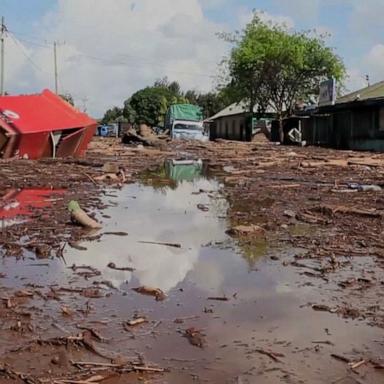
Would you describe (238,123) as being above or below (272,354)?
above

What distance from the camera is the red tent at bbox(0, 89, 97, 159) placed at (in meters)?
21.7

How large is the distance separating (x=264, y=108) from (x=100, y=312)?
55771 mm

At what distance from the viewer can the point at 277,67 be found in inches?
2173

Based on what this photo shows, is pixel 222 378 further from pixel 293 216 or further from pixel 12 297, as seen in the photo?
pixel 293 216

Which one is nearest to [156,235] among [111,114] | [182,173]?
[182,173]

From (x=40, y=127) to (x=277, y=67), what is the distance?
35.9m

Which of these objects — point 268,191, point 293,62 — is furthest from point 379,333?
point 293,62

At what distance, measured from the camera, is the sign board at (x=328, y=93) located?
4156cm

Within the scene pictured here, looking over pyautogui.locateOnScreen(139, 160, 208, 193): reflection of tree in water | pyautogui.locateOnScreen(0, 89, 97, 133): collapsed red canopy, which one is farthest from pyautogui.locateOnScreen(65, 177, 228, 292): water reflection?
pyautogui.locateOnScreen(0, 89, 97, 133): collapsed red canopy

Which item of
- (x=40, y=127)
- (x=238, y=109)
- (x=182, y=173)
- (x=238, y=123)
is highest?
(x=238, y=109)

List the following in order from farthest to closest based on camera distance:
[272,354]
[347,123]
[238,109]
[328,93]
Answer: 1. [238,109]
2. [328,93]
3. [347,123]
4. [272,354]

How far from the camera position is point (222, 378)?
3.58 meters

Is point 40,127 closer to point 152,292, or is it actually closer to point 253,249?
point 253,249

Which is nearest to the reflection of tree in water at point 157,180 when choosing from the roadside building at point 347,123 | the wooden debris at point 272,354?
the wooden debris at point 272,354
